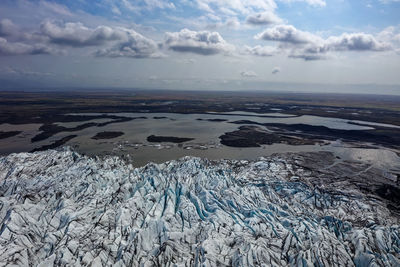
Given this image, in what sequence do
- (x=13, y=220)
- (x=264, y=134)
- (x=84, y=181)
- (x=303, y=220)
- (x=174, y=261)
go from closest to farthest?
(x=174, y=261) → (x=13, y=220) → (x=303, y=220) → (x=84, y=181) → (x=264, y=134)

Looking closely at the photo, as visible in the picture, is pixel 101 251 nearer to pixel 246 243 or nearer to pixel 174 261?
pixel 174 261

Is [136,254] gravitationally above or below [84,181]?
below

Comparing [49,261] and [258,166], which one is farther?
[258,166]

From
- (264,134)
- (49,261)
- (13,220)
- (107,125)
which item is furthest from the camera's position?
(107,125)

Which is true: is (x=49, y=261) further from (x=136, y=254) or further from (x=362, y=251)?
(x=362, y=251)

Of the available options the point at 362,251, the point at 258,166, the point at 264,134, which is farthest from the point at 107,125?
the point at 362,251

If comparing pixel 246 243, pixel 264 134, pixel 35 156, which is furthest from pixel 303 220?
pixel 264 134
